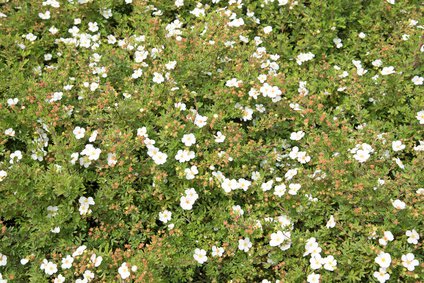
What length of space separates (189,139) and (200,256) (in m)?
1.06

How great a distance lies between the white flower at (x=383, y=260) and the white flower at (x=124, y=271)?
6.28 feet

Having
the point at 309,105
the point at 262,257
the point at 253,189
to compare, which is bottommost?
the point at 262,257

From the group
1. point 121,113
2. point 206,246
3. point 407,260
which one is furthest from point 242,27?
point 407,260

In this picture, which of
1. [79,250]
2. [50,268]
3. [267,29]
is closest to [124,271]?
[79,250]

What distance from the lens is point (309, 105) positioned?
488 centimetres

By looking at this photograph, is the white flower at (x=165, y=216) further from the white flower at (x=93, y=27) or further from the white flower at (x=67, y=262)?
the white flower at (x=93, y=27)

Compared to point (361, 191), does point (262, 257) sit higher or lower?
lower

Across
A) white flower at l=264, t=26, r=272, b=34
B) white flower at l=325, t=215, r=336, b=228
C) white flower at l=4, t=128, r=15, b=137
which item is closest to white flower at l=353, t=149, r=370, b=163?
white flower at l=325, t=215, r=336, b=228

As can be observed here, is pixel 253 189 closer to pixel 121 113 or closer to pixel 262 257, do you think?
A: pixel 262 257

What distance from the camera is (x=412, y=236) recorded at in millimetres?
3998

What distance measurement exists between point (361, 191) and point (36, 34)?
3.97 metres

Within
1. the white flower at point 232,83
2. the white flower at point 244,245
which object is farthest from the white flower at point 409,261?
the white flower at point 232,83

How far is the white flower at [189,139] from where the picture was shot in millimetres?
4488

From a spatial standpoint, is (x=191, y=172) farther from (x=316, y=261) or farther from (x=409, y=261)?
(x=409, y=261)
